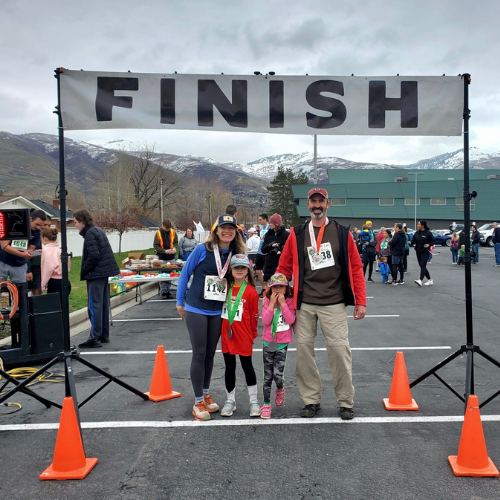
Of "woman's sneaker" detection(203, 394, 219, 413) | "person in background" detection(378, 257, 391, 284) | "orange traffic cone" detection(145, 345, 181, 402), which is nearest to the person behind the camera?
"woman's sneaker" detection(203, 394, 219, 413)

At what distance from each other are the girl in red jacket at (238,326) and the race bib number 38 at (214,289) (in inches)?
4.7

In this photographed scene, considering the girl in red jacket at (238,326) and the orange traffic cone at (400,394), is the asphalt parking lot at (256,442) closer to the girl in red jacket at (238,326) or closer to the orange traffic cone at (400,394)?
the orange traffic cone at (400,394)

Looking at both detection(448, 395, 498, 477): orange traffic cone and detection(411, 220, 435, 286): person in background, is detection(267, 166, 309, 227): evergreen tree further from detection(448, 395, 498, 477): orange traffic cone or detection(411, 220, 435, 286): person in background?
detection(448, 395, 498, 477): orange traffic cone

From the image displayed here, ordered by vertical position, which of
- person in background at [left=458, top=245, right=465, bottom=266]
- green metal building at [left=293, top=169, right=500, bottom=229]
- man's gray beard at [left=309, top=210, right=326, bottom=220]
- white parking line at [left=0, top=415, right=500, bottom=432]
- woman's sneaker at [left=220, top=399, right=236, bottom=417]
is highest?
green metal building at [left=293, top=169, right=500, bottom=229]

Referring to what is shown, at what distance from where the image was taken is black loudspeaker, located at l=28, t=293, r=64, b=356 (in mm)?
6797

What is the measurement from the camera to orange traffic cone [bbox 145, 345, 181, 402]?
530 centimetres

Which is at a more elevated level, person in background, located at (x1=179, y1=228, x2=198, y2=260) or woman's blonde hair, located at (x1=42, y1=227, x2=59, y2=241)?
woman's blonde hair, located at (x1=42, y1=227, x2=59, y2=241)

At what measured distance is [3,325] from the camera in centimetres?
861

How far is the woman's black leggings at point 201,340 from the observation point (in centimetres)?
468

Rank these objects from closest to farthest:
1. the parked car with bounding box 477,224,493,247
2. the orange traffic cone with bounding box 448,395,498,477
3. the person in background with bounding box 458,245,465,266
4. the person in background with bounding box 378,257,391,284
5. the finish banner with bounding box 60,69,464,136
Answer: the orange traffic cone with bounding box 448,395,498,477 → the finish banner with bounding box 60,69,464,136 → the person in background with bounding box 378,257,391,284 → the person in background with bounding box 458,245,465,266 → the parked car with bounding box 477,224,493,247

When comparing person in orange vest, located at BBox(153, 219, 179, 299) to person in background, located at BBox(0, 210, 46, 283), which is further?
person in orange vest, located at BBox(153, 219, 179, 299)

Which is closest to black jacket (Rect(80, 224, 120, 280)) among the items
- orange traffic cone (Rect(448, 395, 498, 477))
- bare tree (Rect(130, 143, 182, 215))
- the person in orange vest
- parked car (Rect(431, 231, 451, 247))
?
the person in orange vest

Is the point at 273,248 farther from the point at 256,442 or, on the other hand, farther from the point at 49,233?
the point at 256,442

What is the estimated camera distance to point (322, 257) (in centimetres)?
470
